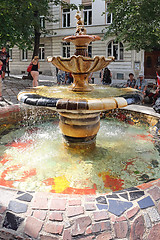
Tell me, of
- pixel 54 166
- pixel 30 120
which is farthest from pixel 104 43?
pixel 54 166

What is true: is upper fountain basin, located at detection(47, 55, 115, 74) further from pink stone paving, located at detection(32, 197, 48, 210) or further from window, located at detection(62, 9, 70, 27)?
window, located at detection(62, 9, 70, 27)

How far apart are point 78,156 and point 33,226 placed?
213cm

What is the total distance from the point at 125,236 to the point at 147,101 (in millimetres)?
8942

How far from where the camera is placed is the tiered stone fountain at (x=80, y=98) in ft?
11.4

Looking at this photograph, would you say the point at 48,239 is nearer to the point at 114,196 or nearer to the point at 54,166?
the point at 114,196

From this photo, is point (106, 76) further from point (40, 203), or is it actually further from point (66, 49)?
point (66, 49)

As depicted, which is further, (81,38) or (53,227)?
(81,38)

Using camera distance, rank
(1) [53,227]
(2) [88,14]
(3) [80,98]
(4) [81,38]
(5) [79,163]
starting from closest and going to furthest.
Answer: (1) [53,227], (3) [80,98], (5) [79,163], (4) [81,38], (2) [88,14]

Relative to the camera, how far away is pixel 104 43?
23.5 metres

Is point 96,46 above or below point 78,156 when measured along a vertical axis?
above

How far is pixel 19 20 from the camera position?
46.2 ft

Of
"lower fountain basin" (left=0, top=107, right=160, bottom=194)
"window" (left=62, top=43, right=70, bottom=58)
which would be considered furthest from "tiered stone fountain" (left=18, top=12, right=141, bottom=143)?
"window" (left=62, top=43, right=70, bottom=58)

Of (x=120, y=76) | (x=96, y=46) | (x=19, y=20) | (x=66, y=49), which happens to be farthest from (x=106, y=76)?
(x=66, y=49)

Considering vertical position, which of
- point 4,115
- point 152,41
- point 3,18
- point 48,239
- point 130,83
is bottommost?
point 48,239
